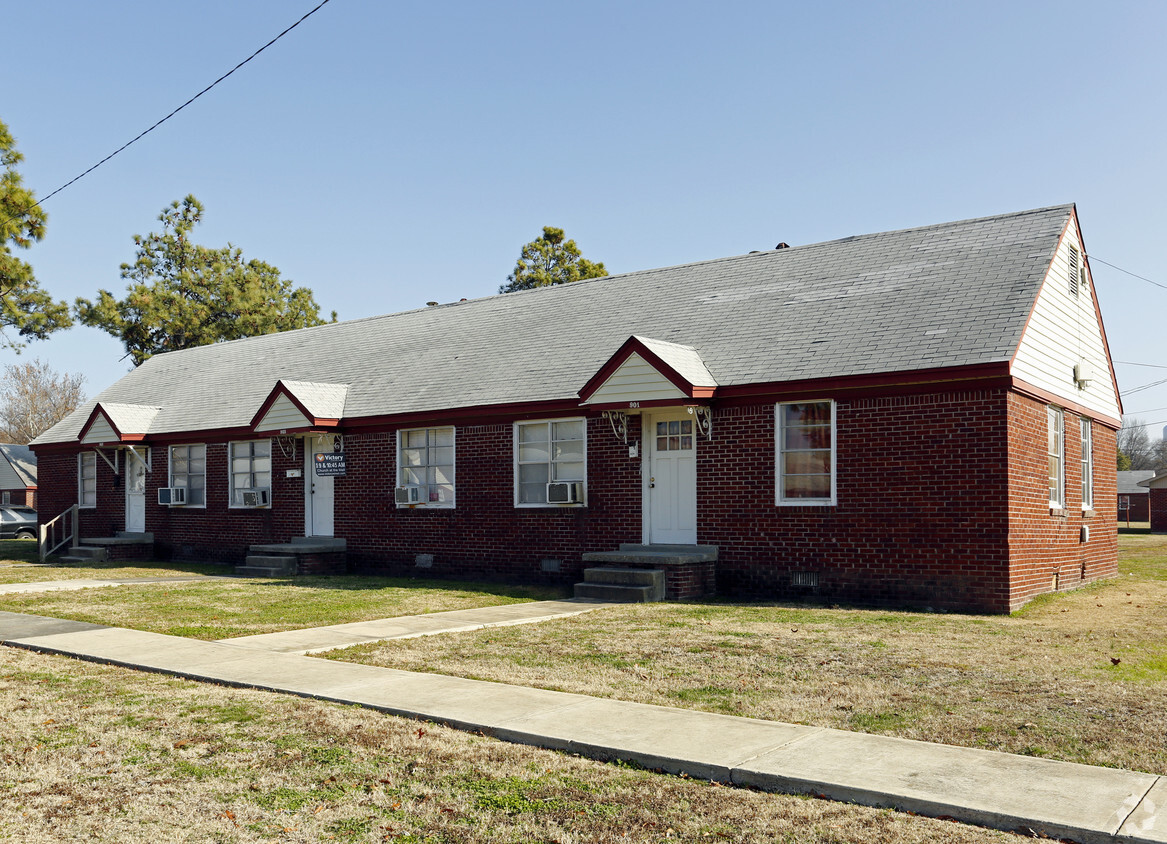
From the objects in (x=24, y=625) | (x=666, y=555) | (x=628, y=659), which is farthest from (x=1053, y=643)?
(x=24, y=625)

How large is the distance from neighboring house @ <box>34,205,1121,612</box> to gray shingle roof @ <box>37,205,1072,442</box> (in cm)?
6

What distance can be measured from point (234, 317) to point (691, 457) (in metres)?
34.0

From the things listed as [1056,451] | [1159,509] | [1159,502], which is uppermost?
[1056,451]

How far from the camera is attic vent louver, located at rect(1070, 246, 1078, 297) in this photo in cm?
1787

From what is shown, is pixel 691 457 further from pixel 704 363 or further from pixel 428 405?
pixel 428 405

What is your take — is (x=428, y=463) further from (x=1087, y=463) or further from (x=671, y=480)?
(x=1087, y=463)

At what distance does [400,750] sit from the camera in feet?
21.9

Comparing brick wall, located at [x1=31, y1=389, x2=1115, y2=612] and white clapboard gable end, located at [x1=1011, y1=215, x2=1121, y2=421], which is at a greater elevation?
white clapboard gable end, located at [x1=1011, y1=215, x2=1121, y2=421]

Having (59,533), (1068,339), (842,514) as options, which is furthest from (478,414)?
(59,533)

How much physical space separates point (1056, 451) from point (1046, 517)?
64.3 inches

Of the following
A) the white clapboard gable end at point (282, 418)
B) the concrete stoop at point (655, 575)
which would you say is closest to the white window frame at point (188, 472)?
the white clapboard gable end at point (282, 418)

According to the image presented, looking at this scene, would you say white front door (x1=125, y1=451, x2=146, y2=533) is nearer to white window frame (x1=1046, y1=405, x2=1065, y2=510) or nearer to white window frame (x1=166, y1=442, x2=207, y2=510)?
white window frame (x1=166, y1=442, x2=207, y2=510)

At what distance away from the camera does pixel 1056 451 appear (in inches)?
665

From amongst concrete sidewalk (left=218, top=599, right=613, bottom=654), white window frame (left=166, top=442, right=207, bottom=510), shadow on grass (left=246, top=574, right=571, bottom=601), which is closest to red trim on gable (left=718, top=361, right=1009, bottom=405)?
concrete sidewalk (left=218, top=599, right=613, bottom=654)
